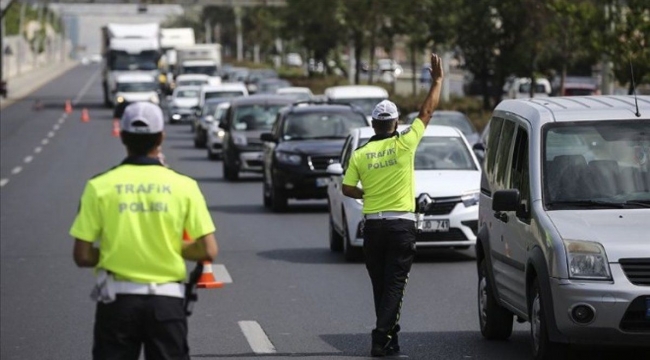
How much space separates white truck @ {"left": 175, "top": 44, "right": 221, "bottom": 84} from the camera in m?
89.7

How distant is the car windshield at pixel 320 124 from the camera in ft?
84.8

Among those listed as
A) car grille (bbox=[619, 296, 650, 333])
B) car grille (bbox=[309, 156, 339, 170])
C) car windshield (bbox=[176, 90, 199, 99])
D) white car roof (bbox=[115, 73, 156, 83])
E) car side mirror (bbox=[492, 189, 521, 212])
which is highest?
car side mirror (bbox=[492, 189, 521, 212])

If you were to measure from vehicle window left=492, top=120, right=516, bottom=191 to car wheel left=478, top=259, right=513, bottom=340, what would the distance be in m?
0.62

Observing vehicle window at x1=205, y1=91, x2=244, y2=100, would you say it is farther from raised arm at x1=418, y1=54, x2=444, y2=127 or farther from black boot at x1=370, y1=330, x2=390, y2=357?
black boot at x1=370, y1=330, x2=390, y2=357

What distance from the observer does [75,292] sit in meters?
15.5

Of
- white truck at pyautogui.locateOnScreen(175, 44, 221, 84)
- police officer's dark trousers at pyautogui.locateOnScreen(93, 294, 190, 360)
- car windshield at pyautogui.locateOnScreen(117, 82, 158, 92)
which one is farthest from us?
white truck at pyautogui.locateOnScreen(175, 44, 221, 84)

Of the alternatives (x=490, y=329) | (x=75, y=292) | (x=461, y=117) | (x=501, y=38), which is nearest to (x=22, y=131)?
(x=501, y=38)

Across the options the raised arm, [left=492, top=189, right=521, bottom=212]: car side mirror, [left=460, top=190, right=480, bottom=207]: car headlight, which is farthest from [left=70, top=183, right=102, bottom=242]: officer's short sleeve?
[left=460, top=190, right=480, bottom=207]: car headlight

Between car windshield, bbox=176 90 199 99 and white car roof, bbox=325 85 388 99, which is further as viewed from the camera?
car windshield, bbox=176 90 199 99

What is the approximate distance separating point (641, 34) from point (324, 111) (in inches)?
252

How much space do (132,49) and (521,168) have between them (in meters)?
63.8

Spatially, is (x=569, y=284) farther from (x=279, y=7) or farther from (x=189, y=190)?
(x=279, y=7)

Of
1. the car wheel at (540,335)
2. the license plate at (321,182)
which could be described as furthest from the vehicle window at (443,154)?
the car wheel at (540,335)

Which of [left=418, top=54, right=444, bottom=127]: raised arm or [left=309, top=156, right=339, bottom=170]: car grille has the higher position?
[left=418, top=54, right=444, bottom=127]: raised arm
